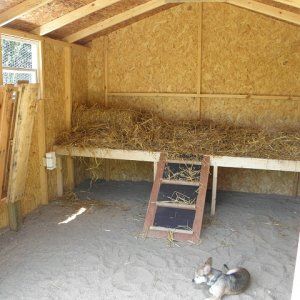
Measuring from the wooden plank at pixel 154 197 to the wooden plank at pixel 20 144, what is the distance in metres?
1.64

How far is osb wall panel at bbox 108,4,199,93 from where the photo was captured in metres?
6.52

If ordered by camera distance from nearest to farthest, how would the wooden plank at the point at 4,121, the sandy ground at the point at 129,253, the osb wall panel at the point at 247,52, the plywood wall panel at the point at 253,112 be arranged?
the sandy ground at the point at 129,253 < the wooden plank at the point at 4,121 < the osb wall panel at the point at 247,52 < the plywood wall panel at the point at 253,112

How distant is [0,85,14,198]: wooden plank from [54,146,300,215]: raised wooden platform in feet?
5.35

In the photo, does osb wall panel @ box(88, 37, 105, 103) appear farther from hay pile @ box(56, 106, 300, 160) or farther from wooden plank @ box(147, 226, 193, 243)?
wooden plank @ box(147, 226, 193, 243)

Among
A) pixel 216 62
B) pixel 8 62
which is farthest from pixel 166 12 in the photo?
pixel 8 62

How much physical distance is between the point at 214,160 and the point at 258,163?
593 millimetres

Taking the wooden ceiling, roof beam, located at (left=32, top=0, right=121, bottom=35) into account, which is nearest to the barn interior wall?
the wooden ceiling

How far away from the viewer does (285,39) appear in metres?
6.12

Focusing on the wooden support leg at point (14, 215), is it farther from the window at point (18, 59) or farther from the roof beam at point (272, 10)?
the roof beam at point (272, 10)

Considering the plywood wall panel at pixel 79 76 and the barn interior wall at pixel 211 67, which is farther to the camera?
the plywood wall panel at pixel 79 76

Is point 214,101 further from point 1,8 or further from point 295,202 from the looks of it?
point 1,8

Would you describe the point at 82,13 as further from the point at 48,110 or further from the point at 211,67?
the point at 211,67

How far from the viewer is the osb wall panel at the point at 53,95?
5641 mm

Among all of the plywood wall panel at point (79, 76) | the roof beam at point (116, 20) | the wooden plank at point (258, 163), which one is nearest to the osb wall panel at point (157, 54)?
the plywood wall panel at point (79, 76)
